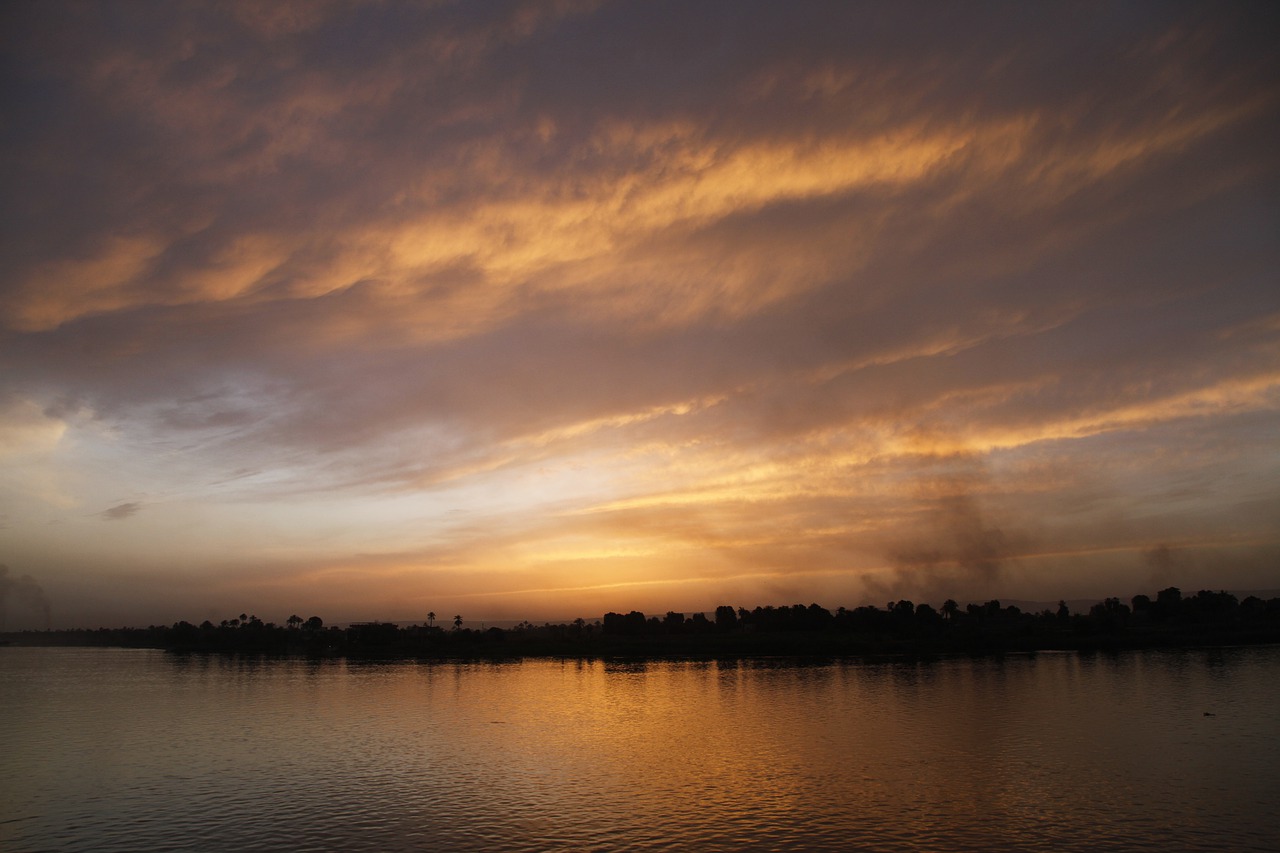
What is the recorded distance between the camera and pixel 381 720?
79875 millimetres

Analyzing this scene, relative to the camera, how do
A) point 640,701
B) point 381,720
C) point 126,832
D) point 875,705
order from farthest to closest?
point 640,701 < point 875,705 < point 381,720 < point 126,832

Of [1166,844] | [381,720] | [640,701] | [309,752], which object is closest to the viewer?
[1166,844]

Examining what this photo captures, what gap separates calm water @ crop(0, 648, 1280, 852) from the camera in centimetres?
3731

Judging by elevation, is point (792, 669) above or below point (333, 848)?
below

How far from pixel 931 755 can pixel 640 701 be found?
4790 centimetres

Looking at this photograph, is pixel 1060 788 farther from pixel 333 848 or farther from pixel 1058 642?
pixel 1058 642

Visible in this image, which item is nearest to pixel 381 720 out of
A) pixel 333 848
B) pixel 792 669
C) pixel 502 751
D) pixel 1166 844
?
pixel 502 751

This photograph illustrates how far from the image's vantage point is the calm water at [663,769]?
37.3 metres

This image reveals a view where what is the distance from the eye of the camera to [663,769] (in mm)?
52906

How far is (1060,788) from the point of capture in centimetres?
4550

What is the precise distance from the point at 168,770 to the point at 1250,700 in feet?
330

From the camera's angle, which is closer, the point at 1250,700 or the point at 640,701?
the point at 1250,700

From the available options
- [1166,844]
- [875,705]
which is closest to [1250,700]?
[875,705]

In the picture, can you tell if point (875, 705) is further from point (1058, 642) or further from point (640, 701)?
point (1058, 642)
